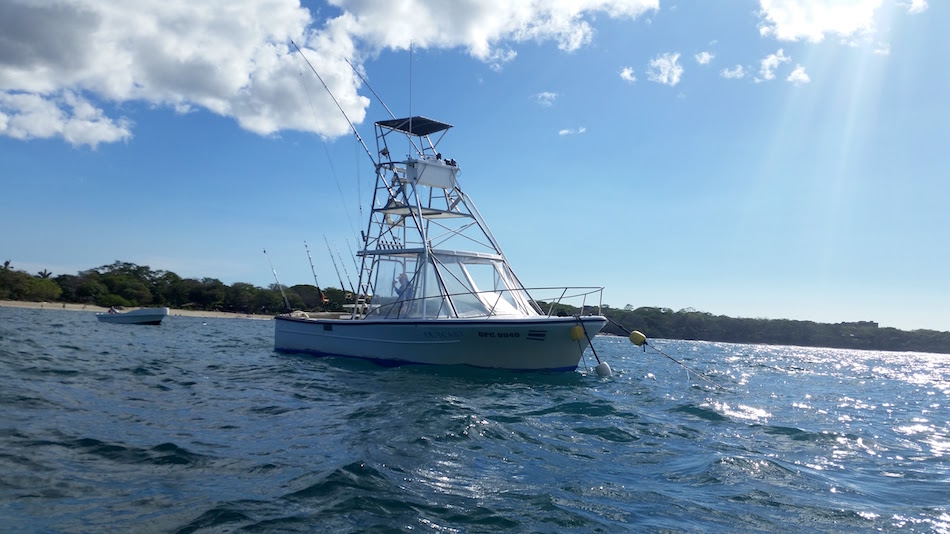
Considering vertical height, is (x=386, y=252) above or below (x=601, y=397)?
above

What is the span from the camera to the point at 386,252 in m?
19.3

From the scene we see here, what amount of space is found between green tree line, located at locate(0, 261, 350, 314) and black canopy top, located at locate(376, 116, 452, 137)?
57793 millimetres

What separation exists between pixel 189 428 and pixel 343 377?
6.88m

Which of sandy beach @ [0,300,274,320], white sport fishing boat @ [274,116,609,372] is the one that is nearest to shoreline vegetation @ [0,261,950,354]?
sandy beach @ [0,300,274,320]

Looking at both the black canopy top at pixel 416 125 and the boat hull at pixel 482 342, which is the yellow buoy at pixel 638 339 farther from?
the black canopy top at pixel 416 125

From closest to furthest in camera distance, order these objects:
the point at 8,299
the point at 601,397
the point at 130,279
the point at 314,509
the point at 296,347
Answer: the point at 314,509 → the point at 601,397 → the point at 296,347 → the point at 8,299 → the point at 130,279

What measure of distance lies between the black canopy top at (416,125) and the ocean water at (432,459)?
9.70 m

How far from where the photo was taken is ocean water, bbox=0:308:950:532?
202 inches

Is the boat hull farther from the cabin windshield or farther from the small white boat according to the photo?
the small white boat

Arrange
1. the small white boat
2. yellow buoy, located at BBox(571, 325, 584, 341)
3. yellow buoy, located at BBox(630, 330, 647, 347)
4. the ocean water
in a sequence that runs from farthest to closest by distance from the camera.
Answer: the small white boat → yellow buoy, located at BBox(571, 325, 584, 341) → yellow buoy, located at BBox(630, 330, 647, 347) → the ocean water

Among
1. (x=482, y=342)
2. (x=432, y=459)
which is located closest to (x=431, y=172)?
(x=482, y=342)

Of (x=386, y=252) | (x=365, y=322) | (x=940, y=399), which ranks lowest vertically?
(x=940, y=399)

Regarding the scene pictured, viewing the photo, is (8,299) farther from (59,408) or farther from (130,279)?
(59,408)

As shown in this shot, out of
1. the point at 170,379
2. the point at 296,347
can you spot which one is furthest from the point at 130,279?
the point at 170,379
